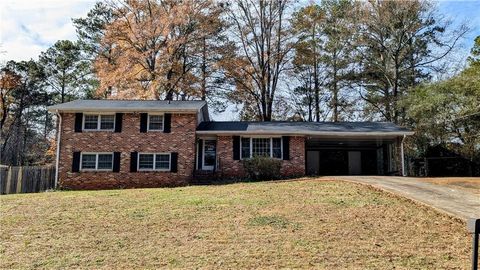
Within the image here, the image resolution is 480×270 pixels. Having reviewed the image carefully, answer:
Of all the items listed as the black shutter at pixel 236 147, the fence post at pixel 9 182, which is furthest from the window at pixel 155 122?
the fence post at pixel 9 182

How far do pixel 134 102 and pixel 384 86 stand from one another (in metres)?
18.5

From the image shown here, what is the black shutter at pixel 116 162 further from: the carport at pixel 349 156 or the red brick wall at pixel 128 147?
the carport at pixel 349 156

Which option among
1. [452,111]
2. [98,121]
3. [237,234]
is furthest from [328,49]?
[237,234]

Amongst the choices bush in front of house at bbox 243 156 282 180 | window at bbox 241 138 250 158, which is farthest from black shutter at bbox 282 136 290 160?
window at bbox 241 138 250 158

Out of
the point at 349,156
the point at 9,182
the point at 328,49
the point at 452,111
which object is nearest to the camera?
the point at 9,182

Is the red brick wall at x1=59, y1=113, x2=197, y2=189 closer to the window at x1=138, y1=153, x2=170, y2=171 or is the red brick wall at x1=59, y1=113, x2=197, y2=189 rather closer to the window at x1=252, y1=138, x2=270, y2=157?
the window at x1=138, y1=153, x2=170, y2=171

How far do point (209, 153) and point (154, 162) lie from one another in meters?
2.92

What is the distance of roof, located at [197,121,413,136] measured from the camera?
20.4m

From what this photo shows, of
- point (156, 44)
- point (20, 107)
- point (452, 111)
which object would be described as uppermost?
point (156, 44)

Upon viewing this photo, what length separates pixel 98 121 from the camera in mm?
20375

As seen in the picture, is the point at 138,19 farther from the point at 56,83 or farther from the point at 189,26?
the point at 56,83

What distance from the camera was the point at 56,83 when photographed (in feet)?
116

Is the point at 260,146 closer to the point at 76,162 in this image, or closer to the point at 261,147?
the point at 261,147

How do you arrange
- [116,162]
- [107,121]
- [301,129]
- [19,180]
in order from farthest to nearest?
[301,129] → [107,121] → [116,162] → [19,180]
